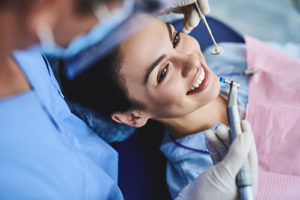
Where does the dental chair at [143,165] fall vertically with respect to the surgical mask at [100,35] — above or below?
below

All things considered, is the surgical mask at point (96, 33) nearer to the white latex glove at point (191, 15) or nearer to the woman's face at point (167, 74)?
the woman's face at point (167, 74)

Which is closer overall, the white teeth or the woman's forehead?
the woman's forehead

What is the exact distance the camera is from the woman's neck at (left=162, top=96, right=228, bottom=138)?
89cm

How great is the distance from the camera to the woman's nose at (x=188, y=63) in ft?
2.20

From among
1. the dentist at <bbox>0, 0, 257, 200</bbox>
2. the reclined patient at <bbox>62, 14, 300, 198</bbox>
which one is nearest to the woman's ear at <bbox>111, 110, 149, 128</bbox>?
the reclined patient at <bbox>62, 14, 300, 198</bbox>

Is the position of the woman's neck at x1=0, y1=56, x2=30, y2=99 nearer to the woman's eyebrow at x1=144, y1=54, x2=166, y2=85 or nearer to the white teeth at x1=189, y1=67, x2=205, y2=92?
the woman's eyebrow at x1=144, y1=54, x2=166, y2=85

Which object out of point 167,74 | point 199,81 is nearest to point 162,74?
point 167,74

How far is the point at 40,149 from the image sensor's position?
0.53 meters

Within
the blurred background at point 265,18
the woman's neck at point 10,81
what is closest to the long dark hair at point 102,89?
the woman's neck at point 10,81

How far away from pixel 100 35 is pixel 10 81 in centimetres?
19

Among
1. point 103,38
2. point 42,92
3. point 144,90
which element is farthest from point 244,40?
point 103,38

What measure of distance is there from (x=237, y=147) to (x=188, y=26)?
35 cm

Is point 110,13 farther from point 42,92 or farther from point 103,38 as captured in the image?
point 42,92

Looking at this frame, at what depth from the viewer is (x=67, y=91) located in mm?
719
